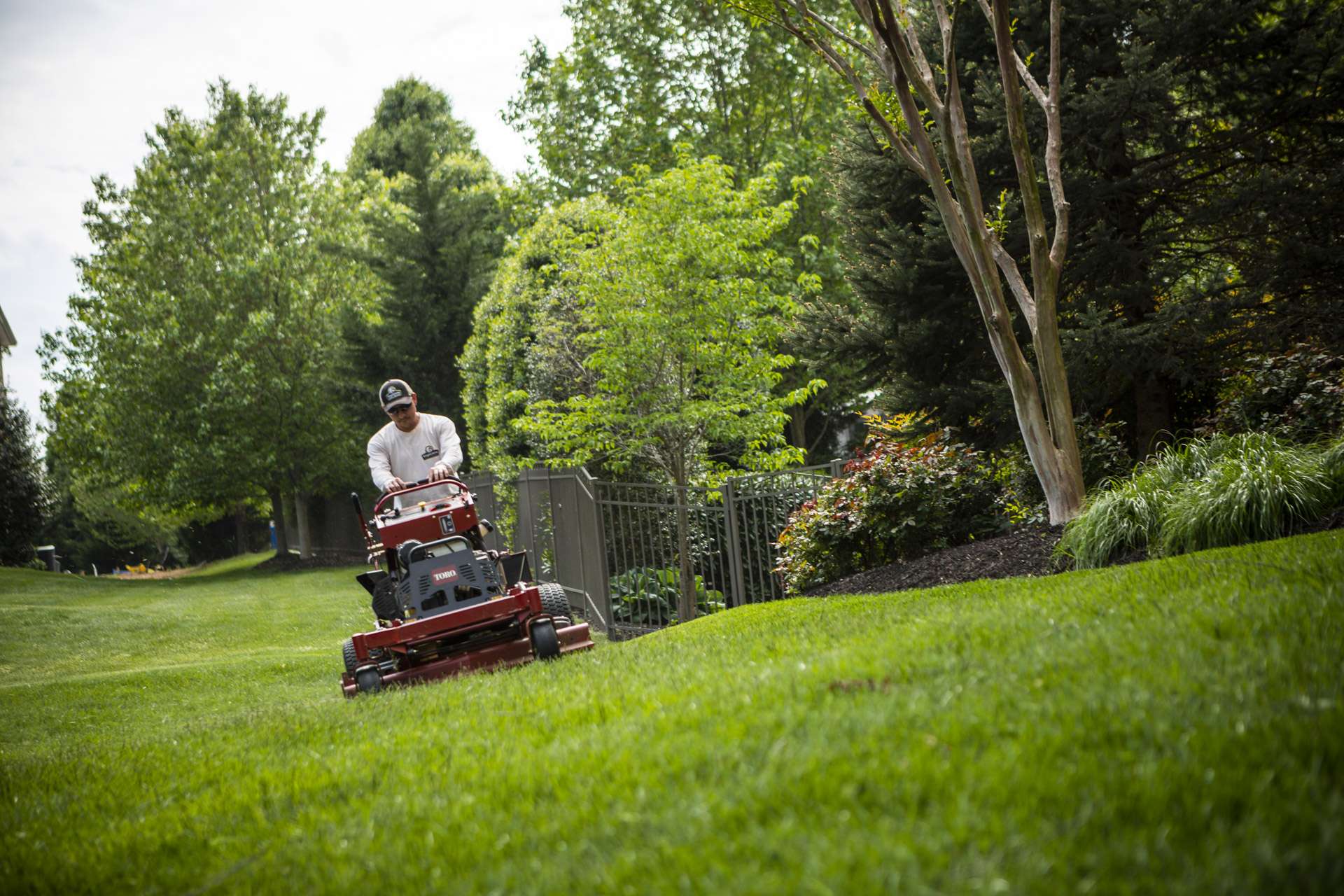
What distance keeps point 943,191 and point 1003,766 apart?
20.5ft

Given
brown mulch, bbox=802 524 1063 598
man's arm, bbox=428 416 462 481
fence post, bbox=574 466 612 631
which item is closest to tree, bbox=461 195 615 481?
fence post, bbox=574 466 612 631

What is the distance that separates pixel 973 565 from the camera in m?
8.11

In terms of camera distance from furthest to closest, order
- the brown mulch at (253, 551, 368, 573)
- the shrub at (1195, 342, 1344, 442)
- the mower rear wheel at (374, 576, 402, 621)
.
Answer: the brown mulch at (253, 551, 368, 573) → the shrub at (1195, 342, 1344, 442) → the mower rear wheel at (374, 576, 402, 621)

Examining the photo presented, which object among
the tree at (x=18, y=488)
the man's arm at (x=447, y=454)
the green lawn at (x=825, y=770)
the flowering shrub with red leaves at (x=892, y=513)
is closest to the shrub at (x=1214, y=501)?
the green lawn at (x=825, y=770)

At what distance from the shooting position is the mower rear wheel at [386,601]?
780 centimetres

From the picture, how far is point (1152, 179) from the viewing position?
31.7 feet

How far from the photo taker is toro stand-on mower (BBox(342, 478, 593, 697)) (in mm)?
6973

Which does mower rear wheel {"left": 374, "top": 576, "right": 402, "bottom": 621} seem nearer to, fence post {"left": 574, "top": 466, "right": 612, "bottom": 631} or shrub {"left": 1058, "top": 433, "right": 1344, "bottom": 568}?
fence post {"left": 574, "top": 466, "right": 612, "bottom": 631}

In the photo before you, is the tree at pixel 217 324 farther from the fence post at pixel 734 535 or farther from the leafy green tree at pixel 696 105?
the fence post at pixel 734 535

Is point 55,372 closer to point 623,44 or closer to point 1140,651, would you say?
point 623,44

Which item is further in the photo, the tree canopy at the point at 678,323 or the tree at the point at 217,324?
the tree at the point at 217,324

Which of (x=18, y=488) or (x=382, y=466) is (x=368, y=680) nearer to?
(x=382, y=466)

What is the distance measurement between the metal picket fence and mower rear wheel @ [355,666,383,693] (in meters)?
4.71

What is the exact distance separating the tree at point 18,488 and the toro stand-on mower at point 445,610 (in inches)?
990
